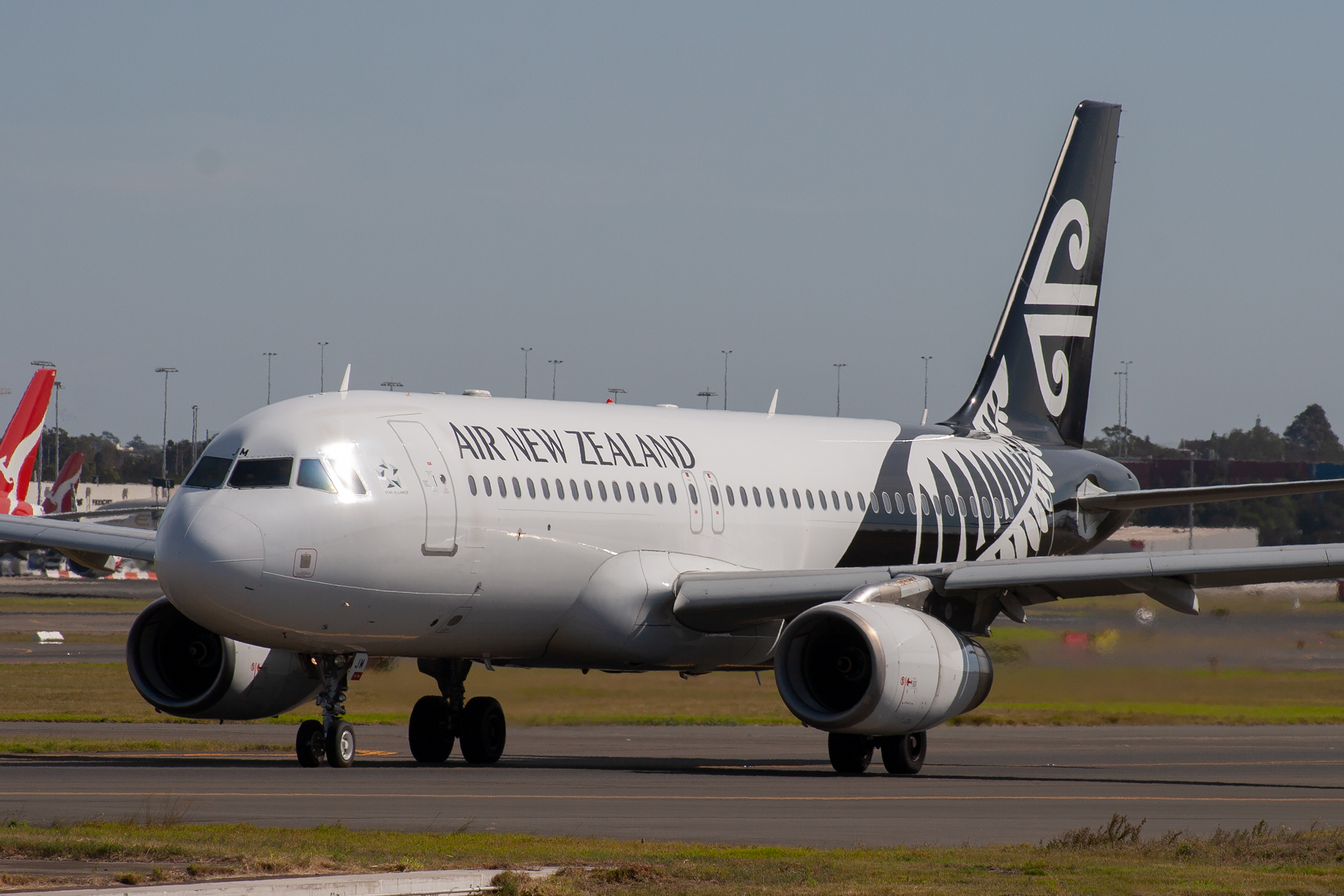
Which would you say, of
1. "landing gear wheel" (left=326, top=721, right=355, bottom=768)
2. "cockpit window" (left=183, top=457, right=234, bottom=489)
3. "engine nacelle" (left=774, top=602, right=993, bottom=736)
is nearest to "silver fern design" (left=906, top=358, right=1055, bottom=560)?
"engine nacelle" (left=774, top=602, right=993, bottom=736)

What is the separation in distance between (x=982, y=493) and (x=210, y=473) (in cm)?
1372

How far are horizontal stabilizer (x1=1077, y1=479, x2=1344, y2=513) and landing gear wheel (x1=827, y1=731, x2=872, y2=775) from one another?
7113mm

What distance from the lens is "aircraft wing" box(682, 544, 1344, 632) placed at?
70.9 ft

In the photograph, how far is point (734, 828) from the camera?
14.8m

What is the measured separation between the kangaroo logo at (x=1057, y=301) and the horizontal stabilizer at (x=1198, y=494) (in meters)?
2.41

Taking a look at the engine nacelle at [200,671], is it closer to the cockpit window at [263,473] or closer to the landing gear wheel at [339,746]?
the landing gear wheel at [339,746]

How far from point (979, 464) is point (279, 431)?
13.3 meters

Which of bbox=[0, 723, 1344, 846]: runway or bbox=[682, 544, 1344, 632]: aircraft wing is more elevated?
bbox=[682, 544, 1344, 632]: aircraft wing

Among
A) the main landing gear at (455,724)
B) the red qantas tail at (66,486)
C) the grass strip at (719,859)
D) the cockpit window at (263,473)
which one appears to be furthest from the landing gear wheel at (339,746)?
the red qantas tail at (66,486)

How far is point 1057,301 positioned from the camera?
108ft

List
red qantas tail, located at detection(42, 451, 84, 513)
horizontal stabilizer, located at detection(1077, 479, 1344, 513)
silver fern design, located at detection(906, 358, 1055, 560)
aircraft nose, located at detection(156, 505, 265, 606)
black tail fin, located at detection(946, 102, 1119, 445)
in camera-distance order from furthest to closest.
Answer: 1. red qantas tail, located at detection(42, 451, 84, 513)
2. black tail fin, located at detection(946, 102, 1119, 445)
3. silver fern design, located at detection(906, 358, 1055, 560)
4. horizontal stabilizer, located at detection(1077, 479, 1344, 513)
5. aircraft nose, located at detection(156, 505, 265, 606)

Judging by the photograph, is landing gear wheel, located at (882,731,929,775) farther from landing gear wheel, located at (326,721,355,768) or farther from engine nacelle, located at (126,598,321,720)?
engine nacelle, located at (126,598,321,720)

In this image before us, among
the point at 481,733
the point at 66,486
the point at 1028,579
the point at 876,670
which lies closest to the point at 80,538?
the point at 481,733

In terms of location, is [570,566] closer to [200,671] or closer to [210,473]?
[210,473]
